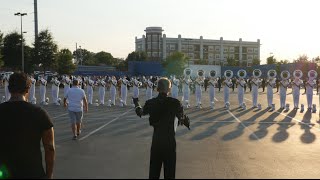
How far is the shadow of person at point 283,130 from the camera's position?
12906 mm

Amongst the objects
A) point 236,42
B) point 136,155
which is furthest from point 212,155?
point 236,42

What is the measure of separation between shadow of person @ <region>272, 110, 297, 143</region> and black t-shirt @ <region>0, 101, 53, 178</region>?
9545 mm

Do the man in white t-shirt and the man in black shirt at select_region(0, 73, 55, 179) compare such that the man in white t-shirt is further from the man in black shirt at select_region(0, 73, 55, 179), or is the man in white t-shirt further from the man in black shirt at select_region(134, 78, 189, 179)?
the man in black shirt at select_region(0, 73, 55, 179)

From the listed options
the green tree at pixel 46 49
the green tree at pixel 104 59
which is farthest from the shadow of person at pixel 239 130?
→ the green tree at pixel 104 59

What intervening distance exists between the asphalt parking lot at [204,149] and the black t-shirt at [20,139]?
144 inches

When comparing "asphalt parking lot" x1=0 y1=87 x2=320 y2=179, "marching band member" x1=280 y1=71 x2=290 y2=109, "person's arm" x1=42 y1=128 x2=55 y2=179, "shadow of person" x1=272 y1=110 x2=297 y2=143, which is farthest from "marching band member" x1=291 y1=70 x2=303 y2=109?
"person's arm" x1=42 y1=128 x2=55 y2=179

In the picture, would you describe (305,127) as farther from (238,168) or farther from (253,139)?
(238,168)

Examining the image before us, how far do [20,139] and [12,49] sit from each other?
67.5 metres

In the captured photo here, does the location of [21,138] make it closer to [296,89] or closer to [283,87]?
[296,89]

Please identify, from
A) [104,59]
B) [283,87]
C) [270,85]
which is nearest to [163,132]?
[283,87]

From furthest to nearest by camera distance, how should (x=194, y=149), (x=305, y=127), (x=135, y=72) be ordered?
(x=135, y=72), (x=305, y=127), (x=194, y=149)

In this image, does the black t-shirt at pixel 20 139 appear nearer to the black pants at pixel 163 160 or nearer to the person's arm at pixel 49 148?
the person's arm at pixel 49 148

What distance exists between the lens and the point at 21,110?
4.03m

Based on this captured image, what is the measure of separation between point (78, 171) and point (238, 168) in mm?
3056
